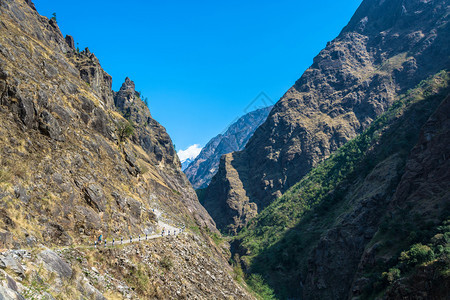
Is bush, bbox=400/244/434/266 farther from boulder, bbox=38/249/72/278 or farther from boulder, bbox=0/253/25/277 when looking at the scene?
boulder, bbox=0/253/25/277

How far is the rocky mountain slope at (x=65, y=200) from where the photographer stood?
20391mm

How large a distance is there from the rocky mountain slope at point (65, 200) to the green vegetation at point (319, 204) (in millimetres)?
64517

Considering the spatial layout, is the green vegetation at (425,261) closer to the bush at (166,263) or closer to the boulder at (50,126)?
the bush at (166,263)

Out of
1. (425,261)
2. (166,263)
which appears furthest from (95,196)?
(425,261)

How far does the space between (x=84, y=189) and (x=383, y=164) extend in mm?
86943

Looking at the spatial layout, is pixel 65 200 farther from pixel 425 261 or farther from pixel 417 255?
pixel 417 255

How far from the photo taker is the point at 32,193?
87.8ft

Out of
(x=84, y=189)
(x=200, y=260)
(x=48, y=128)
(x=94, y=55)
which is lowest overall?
(x=200, y=260)

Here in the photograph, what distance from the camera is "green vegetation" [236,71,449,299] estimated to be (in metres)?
98.9

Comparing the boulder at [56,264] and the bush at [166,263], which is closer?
the boulder at [56,264]

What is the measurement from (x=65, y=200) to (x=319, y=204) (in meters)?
106

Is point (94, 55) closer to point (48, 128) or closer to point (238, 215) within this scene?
point (48, 128)

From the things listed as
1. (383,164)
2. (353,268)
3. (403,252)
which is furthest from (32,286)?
(383,164)

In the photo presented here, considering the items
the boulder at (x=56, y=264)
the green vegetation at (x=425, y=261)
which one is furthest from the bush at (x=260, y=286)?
the boulder at (x=56, y=264)
